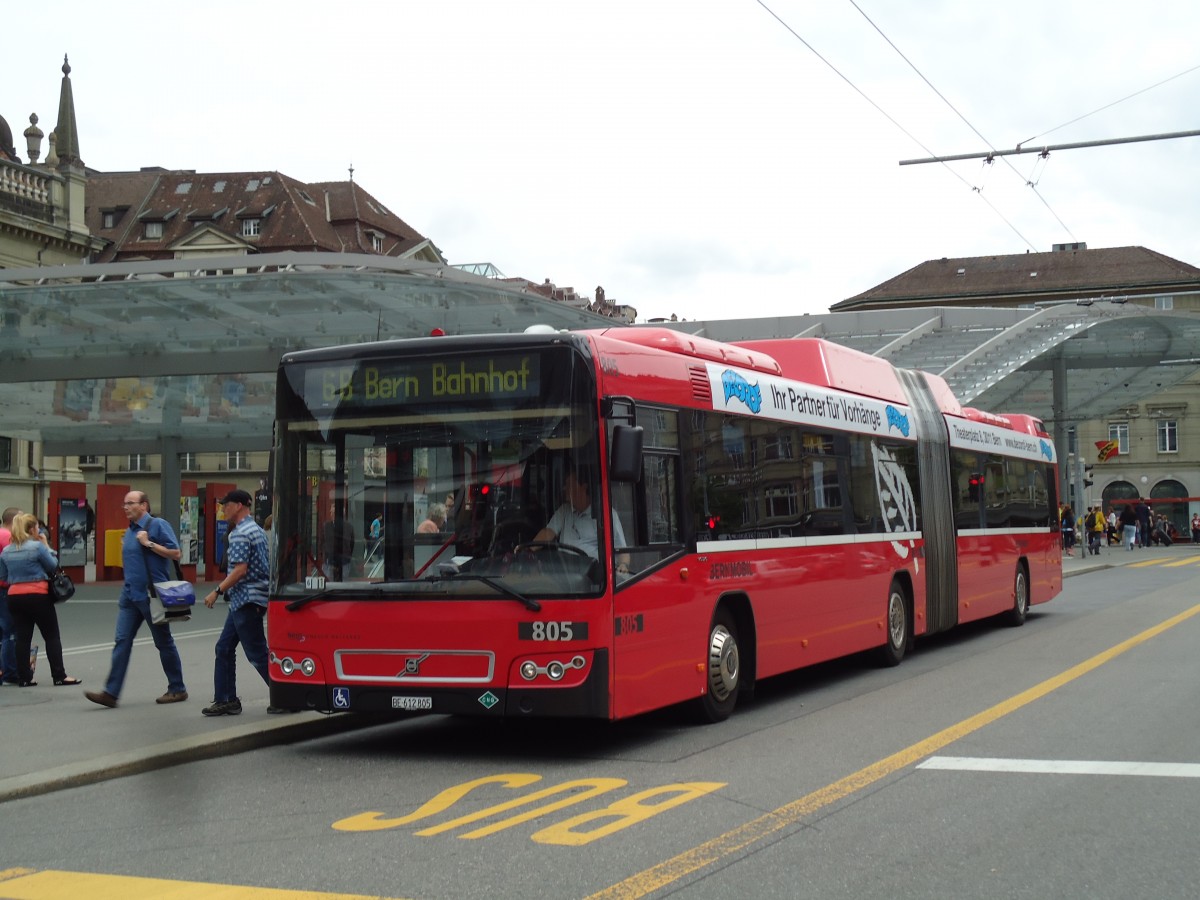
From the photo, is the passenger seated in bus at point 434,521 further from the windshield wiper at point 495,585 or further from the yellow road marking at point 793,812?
the yellow road marking at point 793,812

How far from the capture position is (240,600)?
37.8 feet

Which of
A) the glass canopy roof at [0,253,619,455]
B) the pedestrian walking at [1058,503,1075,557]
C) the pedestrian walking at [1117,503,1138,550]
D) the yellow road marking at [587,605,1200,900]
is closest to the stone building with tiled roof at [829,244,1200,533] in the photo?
the pedestrian walking at [1117,503,1138,550]

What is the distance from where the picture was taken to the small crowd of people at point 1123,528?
5028 centimetres

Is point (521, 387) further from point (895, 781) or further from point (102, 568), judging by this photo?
A: point (102, 568)

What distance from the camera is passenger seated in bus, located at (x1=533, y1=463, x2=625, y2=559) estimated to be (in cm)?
926

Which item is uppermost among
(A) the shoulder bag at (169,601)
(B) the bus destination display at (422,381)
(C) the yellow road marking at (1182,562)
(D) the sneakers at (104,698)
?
(B) the bus destination display at (422,381)

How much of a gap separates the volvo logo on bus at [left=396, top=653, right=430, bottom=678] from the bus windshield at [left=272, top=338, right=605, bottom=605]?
0.39 metres

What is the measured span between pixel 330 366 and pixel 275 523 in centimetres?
110

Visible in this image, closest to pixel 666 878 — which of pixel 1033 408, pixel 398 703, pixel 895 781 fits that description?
pixel 895 781

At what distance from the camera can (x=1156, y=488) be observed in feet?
289

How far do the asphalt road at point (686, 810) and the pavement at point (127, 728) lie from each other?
0.58 feet

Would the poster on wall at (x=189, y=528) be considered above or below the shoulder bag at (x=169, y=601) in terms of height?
above

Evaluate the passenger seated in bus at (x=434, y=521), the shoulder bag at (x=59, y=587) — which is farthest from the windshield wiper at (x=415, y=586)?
the shoulder bag at (x=59, y=587)

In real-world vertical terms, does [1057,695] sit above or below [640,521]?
below
